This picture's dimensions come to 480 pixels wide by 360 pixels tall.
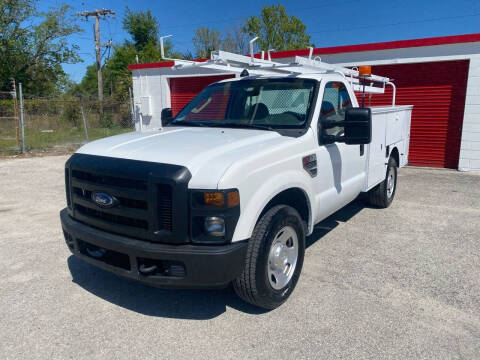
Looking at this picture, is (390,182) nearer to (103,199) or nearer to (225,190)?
(225,190)

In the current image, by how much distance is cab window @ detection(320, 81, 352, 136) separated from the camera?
4.19 metres

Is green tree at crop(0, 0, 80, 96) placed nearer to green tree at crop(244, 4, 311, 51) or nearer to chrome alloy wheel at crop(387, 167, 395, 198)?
green tree at crop(244, 4, 311, 51)

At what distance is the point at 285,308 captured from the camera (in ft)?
11.3

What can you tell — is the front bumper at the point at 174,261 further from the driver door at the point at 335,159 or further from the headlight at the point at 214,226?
the driver door at the point at 335,159

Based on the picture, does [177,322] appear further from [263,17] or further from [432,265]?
[263,17]

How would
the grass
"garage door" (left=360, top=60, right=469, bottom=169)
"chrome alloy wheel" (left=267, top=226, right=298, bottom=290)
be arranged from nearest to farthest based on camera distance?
"chrome alloy wheel" (left=267, top=226, right=298, bottom=290)
"garage door" (left=360, top=60, right=469, bottom=169)
the grass

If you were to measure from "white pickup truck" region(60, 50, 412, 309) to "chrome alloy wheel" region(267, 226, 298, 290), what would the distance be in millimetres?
11

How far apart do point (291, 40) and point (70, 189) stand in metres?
36.5

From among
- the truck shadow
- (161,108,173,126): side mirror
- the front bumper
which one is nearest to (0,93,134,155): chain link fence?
(161,108,173,126): side mirror

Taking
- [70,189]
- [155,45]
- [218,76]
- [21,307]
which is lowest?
[21,307]

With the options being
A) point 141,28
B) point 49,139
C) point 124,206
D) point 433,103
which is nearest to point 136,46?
point 141,28

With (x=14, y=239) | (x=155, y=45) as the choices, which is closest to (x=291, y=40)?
(x=155, y=45)

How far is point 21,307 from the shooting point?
11.4 ft

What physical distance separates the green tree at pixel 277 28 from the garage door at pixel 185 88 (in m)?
22.5
